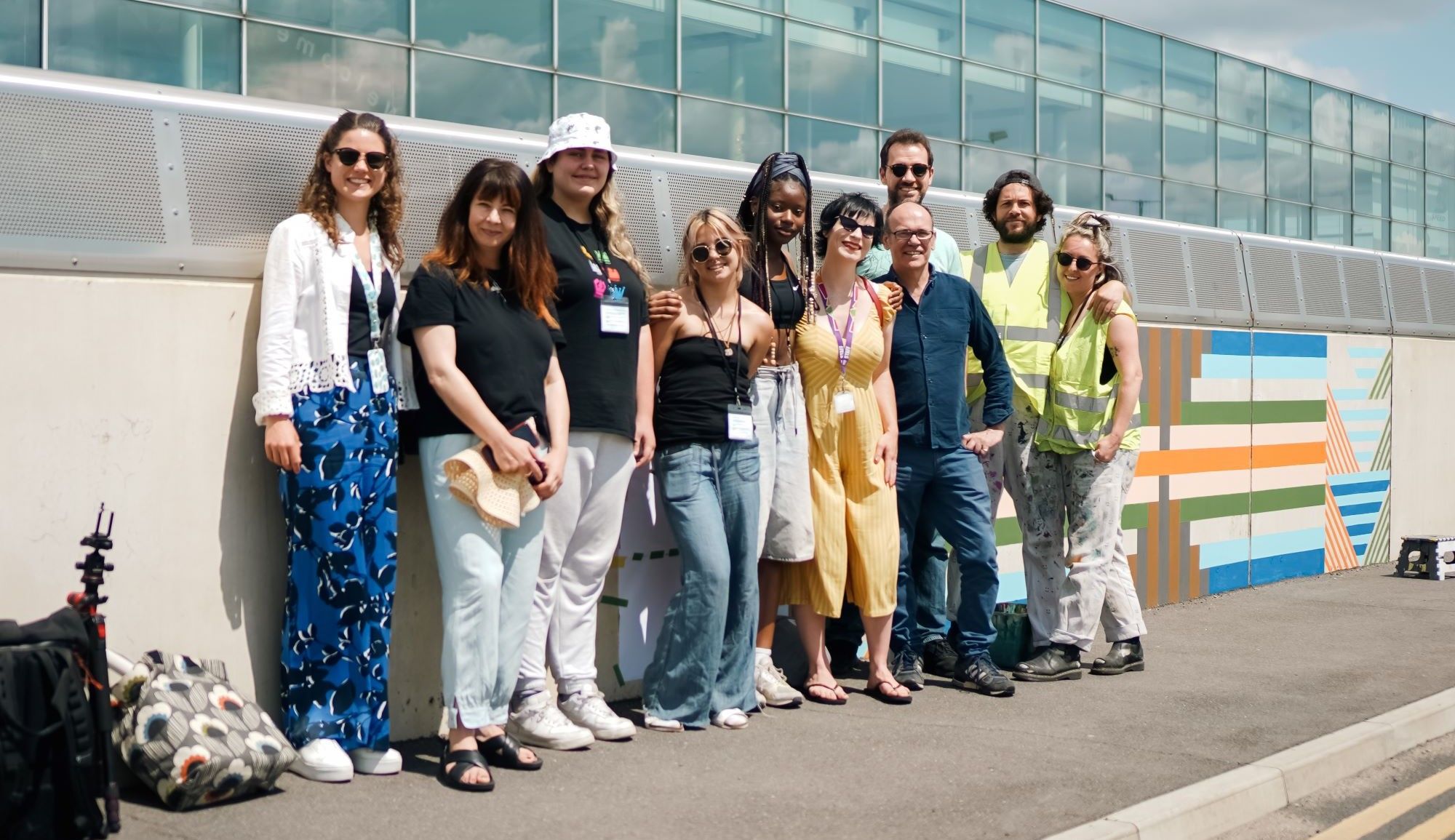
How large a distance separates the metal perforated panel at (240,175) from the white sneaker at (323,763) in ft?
5.14

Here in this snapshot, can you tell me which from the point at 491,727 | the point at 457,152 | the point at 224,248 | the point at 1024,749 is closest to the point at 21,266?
the point at 224,248

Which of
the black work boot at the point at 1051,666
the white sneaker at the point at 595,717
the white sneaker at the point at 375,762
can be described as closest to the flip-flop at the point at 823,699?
the white sneaker at the point at 595,717

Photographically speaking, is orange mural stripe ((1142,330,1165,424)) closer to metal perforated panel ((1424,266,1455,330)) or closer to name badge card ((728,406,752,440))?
name badge card ((728,406,752,440))

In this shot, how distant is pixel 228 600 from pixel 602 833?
57.3 inches

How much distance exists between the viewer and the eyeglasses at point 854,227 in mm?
5926

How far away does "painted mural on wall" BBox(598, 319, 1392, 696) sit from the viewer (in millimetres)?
8836

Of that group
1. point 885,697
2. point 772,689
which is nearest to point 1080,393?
point 885,697

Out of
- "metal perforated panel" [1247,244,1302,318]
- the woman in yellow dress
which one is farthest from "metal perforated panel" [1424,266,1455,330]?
the woman in yellow dress

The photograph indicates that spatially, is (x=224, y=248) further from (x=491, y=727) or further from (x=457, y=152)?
(x=491, y=727)

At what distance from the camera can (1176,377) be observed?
29.3 ft

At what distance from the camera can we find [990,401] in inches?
258

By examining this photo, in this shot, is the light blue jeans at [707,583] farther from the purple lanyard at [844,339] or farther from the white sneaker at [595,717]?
the purple lanyard at [844,339]

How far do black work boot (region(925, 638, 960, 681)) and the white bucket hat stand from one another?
2.75 m

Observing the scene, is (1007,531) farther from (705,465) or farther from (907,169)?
(705,465)
